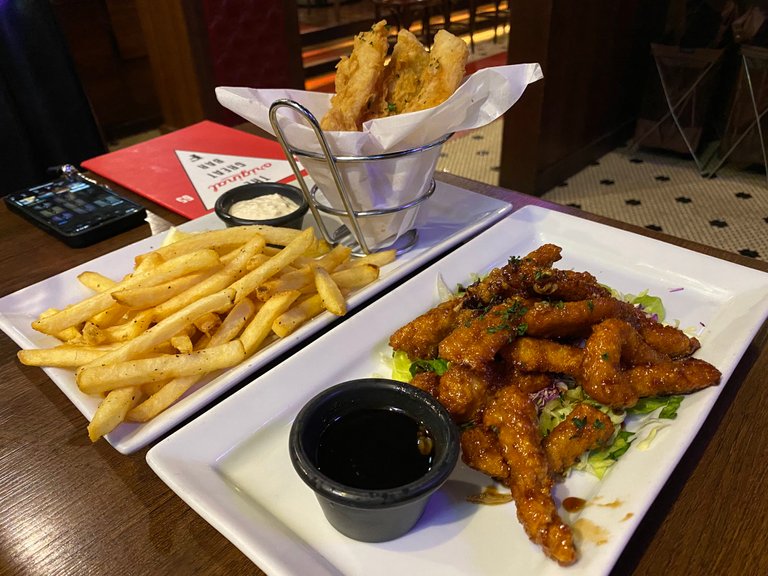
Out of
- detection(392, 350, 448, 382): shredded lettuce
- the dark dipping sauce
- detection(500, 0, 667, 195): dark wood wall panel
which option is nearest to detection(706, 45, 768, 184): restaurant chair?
detection(500, 0, 667, 195): dark wood wall panel

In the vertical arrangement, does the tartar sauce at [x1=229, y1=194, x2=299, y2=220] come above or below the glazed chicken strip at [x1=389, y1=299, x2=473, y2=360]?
above

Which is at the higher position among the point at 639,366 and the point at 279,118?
the point at 279,118

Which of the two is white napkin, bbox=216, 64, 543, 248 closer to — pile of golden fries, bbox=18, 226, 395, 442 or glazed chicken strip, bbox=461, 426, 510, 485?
pile of golden fries, bbox=18, 226, 395, 442

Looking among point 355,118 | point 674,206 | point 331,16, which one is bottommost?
point 674,206

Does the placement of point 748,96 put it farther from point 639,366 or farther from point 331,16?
point 331,16

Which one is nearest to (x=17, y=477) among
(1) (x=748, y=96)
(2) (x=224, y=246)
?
(2) (x=224, y=246)
